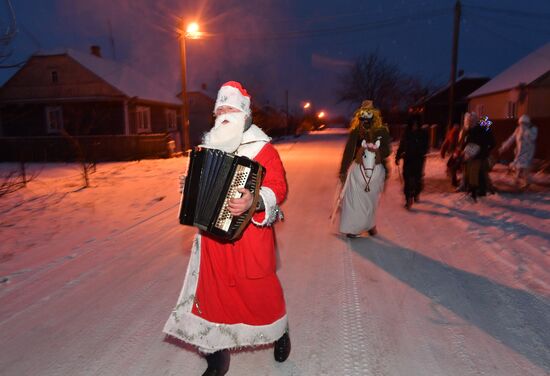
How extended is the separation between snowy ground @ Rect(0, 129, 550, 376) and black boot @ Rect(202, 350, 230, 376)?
23 cm

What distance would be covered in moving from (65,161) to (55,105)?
657cm

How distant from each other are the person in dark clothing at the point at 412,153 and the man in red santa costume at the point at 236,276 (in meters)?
6.45

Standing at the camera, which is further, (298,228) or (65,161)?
(65,161)

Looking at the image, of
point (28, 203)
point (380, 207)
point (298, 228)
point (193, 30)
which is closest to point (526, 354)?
point (298, 228)

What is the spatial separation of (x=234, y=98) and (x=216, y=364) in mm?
1866

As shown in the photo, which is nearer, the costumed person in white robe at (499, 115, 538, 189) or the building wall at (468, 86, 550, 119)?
the costumed person in white robe at (499, 115, 538, 189)

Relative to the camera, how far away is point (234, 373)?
10.7 ft

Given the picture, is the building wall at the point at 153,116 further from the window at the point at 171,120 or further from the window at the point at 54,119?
the window at the point at 54,119

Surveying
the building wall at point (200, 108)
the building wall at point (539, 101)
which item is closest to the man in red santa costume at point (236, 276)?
the building wall at point (539, 101)

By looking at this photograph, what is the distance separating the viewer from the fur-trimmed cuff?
2787 millimetres

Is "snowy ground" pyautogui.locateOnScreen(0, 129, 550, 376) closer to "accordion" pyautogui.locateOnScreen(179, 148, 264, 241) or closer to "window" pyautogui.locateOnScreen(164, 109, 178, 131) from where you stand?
"accordion" pyautogui.locateOnScreen(179, 148, 264, 241)

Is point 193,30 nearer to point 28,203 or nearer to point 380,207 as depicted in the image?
point 28,203

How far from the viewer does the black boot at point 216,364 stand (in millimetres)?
3085

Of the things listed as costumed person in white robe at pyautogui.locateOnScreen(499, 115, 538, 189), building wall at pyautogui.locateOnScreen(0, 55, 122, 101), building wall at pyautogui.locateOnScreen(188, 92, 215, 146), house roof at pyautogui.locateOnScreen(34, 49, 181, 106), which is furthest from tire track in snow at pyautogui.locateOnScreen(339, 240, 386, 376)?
building wall at pyautogui.locateOnScreen(188, 92, 215, 146)
